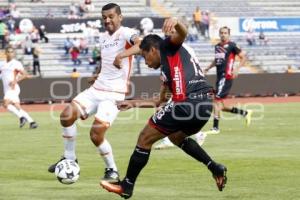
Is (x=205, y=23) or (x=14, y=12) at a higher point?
(x=14, y=12)

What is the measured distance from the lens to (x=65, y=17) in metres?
44.0

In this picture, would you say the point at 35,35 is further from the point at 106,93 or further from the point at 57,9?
the point at 106,93

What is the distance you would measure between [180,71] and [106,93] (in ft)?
8.48

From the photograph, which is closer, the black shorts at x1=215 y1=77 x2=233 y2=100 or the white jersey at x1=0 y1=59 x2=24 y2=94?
the black shorts at x1=215 y1=77 x2=233 y2=100

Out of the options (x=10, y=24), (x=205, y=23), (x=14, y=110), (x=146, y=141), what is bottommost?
(x=205, y=23)

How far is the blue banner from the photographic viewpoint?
2013 inches

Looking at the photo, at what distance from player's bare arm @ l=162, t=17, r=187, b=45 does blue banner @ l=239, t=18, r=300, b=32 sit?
41471mm

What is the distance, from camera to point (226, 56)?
21.6 meters

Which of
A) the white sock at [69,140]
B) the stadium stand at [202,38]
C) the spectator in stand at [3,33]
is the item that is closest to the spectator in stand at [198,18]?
the stadium stand at [202,38]

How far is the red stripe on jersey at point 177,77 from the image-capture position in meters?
10.0

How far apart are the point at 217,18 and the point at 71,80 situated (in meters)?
16.0

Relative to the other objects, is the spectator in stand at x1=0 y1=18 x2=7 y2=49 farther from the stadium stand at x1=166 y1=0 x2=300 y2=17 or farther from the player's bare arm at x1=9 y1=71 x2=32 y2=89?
the player's bare arm at x1=9 y1=71 x2=32 y2=89

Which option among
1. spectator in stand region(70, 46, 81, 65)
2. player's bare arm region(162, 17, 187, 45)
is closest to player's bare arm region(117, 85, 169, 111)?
player's bare arm region(162, 17, 187, 45)

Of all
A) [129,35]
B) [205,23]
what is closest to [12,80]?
[129,35]
